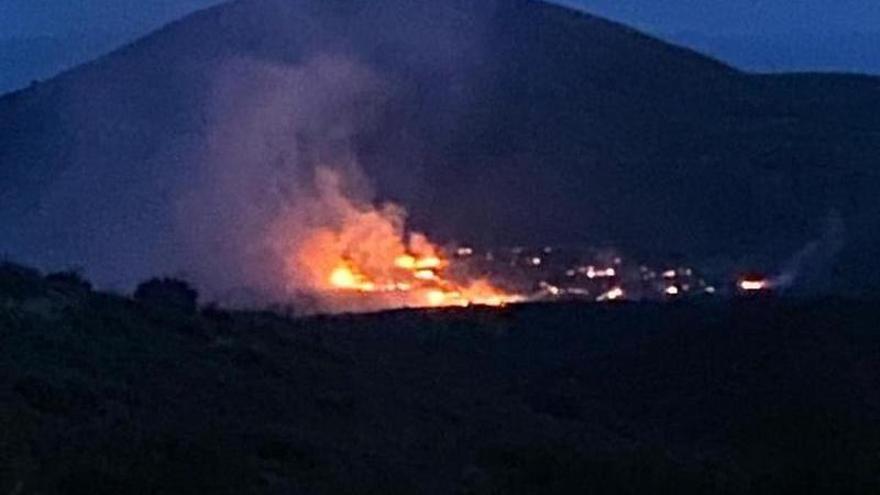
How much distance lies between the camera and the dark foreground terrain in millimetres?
20062

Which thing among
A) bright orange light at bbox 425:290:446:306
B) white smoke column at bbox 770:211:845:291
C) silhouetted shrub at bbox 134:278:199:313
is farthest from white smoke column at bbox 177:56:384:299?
silhouetted shrub at bbox 134:278:199:313

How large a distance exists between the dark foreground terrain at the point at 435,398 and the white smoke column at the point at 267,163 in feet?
61.8

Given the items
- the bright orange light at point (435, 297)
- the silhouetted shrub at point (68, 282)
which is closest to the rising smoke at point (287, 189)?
the bright orange light at point (435, 297)

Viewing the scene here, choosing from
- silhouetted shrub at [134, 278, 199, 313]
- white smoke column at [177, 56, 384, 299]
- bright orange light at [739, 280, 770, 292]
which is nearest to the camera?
silhouetted shrub at [134, 278, 199, 313]

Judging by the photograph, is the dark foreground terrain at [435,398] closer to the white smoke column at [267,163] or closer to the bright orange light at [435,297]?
the bright orange light at [435,297]

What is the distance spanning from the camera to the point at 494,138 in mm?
76625

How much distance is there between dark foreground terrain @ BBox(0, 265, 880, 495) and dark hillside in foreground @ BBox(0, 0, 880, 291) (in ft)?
63.6

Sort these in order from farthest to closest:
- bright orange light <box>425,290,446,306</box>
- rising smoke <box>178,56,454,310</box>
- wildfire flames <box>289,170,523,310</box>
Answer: rising smoke <box>178,56,454,310</box>, wildfire flames <box>289,170,523,310</box>, bright orange light <box>425,290,446,306</box>

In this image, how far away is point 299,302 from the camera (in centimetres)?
5450

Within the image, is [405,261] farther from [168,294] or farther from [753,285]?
[168,294]

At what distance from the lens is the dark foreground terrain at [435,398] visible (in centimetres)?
2006

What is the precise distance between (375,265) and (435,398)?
2857 cm

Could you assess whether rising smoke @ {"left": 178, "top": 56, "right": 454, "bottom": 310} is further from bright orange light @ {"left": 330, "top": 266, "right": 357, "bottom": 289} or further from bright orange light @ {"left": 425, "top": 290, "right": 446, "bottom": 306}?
bright orange light @ {"left": 425, "top": 290, "right": 446, "bottom": 306}

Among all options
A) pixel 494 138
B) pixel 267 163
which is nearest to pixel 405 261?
pixel 267 163
